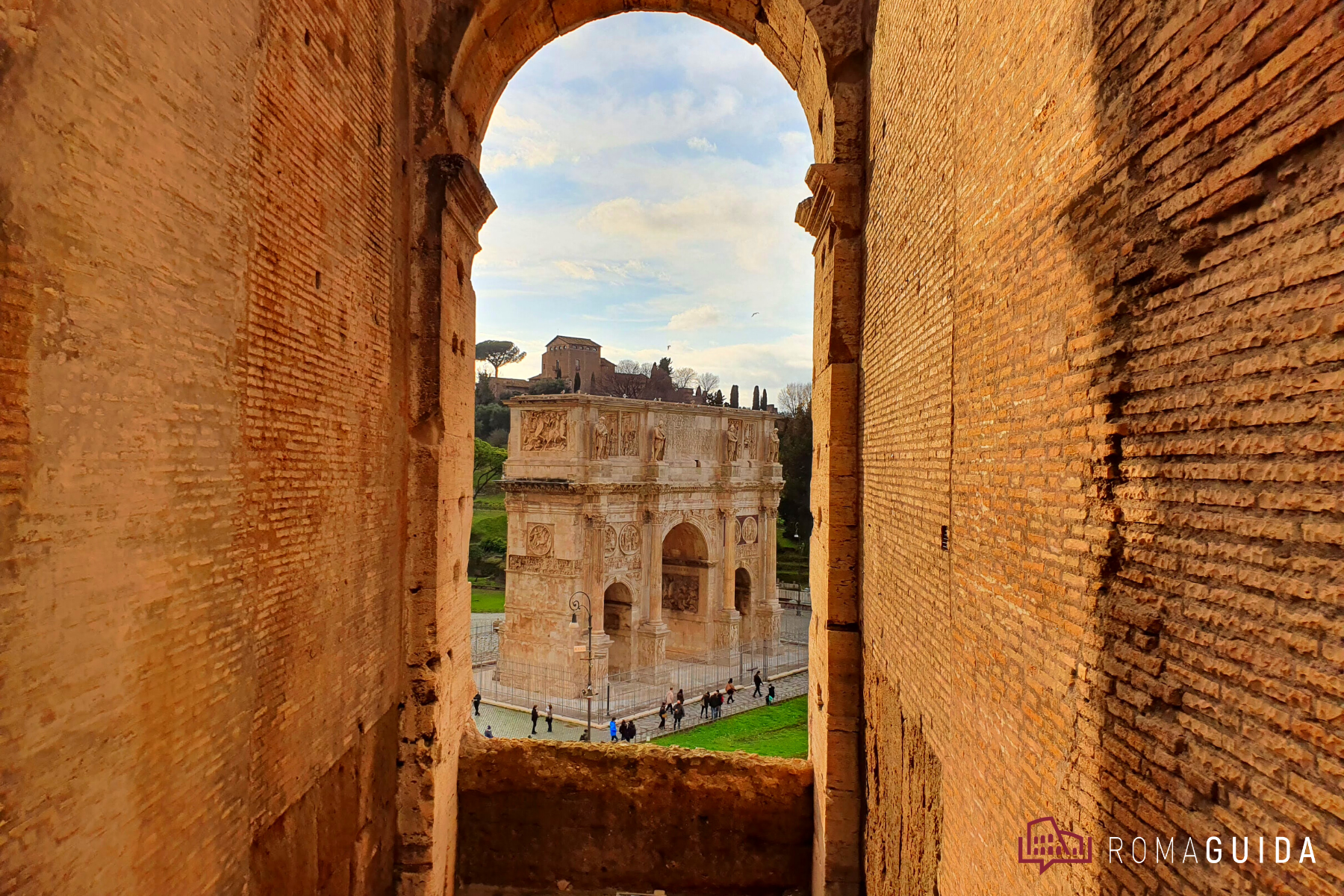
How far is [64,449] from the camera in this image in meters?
2.76

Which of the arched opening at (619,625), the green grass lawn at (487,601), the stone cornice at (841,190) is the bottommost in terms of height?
the green grass lawn at (487,601)

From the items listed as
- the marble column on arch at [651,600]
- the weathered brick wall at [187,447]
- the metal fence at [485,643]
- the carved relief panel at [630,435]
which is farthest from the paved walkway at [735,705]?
the weathered brick wall at [187,447]

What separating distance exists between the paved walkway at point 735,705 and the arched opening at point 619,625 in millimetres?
2596

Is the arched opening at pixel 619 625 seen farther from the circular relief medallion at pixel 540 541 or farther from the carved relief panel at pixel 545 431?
the carved relief panel at pixel 545 431

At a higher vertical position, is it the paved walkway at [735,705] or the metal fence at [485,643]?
the metal fence at [485,643]

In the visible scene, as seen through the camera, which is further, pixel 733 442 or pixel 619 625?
pixel 733 442

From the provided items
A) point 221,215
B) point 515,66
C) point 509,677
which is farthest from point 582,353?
point 221,215

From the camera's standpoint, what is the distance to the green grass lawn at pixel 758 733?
16.5m

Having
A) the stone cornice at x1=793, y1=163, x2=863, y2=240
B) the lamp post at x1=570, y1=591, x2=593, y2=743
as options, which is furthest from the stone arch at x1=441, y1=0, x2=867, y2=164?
the lamp post at x1=570, y1=591, x2=593, y2=743

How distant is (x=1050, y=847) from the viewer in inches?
106

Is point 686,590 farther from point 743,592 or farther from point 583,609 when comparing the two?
point 583,609

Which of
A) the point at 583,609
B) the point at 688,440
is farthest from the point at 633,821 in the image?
the point at 688,440

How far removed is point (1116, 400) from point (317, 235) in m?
4.81

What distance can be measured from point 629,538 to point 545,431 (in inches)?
173
